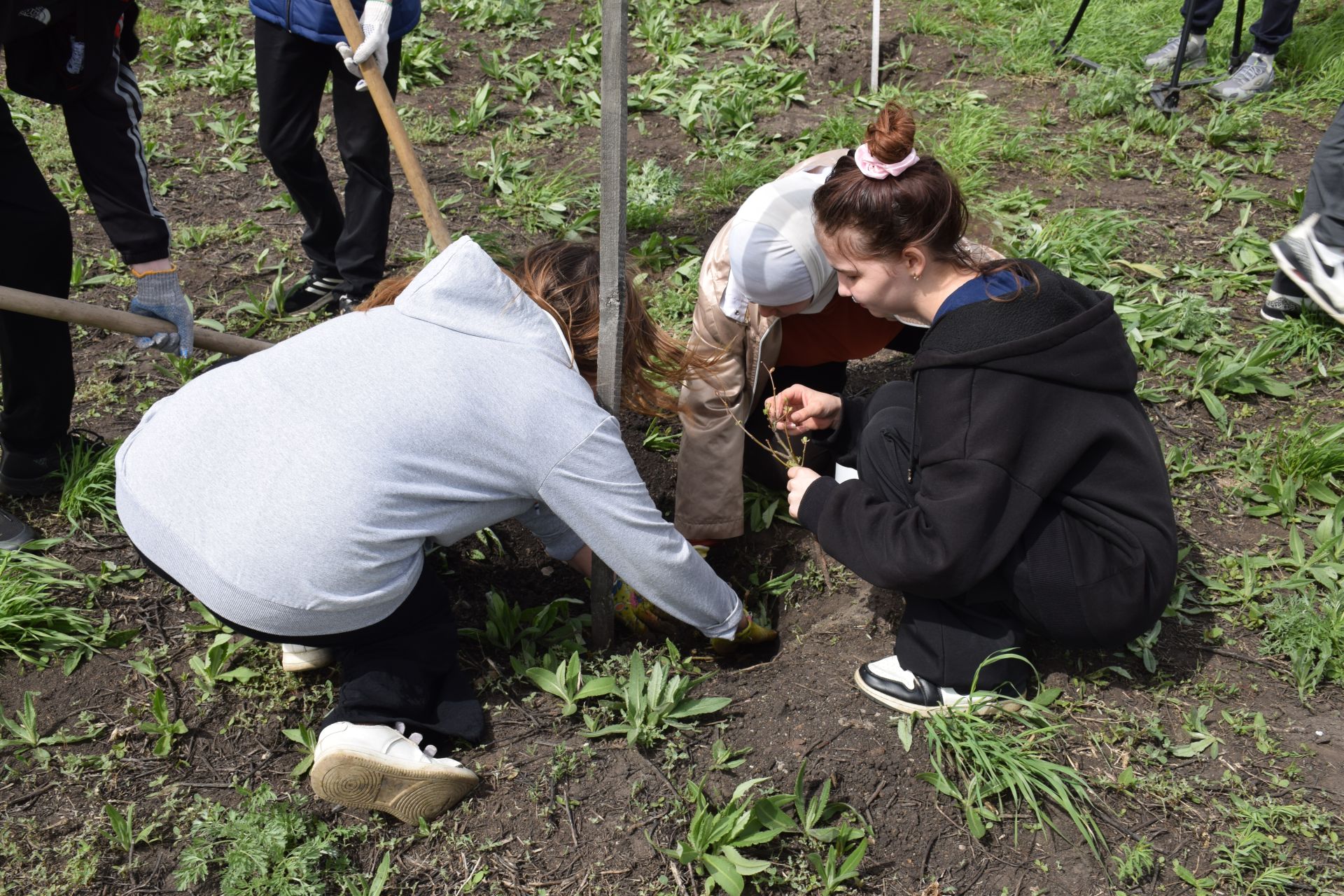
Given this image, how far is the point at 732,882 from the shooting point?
192cm

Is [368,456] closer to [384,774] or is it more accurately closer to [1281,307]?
[384,774]

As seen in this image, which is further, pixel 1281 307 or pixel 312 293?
pixel 312 293

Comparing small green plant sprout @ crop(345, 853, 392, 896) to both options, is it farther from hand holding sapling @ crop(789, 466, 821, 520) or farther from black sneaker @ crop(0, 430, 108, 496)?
black sneaker @ crop(0, 430, 108, 496)

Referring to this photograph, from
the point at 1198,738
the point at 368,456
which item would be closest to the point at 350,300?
the point at 368,456

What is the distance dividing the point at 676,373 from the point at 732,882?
1.13 meters

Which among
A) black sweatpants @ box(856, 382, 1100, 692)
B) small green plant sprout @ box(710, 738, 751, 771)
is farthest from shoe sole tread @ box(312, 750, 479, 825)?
black sweatpants @ box(856, 382, 1100, 692)

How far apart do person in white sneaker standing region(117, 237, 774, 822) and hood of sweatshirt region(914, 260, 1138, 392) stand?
2.35 feet

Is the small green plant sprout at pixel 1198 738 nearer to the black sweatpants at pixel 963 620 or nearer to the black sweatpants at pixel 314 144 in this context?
the black sweatpants at pixel 963 620

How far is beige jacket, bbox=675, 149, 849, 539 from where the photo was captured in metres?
2.74

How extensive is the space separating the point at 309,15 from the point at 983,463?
267 centimetres

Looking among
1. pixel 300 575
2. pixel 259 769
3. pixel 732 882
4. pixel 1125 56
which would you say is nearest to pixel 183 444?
pixel 300 575

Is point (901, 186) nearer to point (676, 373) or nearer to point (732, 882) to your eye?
point (676, 373)

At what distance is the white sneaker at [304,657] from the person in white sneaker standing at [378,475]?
274 millimetres

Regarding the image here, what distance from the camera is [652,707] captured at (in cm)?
227
